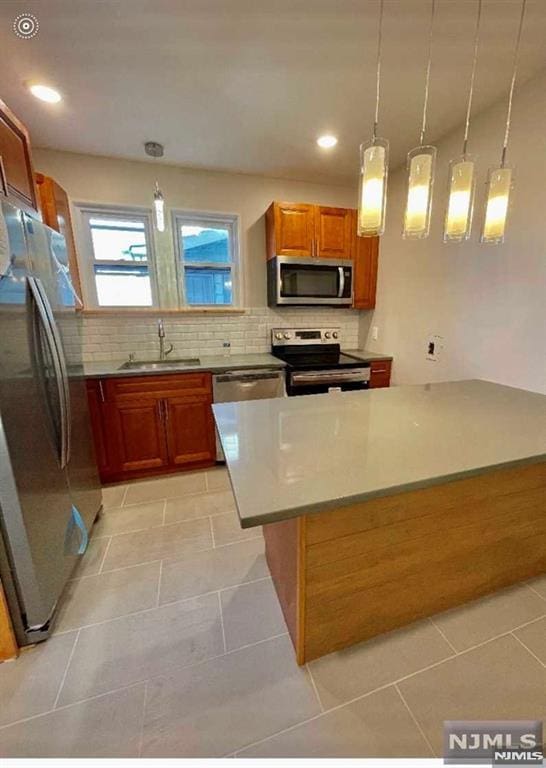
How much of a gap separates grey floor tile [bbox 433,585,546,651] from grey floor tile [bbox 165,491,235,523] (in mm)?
1332

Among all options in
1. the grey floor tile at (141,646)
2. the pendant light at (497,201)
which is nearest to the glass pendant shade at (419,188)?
the pendant light at (497,201)

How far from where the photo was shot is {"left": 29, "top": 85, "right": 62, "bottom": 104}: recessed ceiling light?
1.82m

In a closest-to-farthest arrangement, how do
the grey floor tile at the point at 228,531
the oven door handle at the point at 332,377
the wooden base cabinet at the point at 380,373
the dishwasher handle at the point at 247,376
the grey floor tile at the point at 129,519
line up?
the grey floor tile at the point at 228,531
the grey floor tile at the point at 129,519
the dishwasher handle at the point at 247,376
the oven door handle at the point at 332,377
the wooden base cabinet at the point at 380,373

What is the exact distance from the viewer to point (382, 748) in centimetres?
99

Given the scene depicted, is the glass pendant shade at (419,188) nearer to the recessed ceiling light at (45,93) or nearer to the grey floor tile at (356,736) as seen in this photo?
the grey floor tile at (356,736)

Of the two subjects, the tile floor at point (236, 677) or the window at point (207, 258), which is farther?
the window at point (207, 258)

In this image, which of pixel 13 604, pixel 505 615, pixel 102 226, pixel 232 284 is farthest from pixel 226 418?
pixel 102 226

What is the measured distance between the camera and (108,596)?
1568mm

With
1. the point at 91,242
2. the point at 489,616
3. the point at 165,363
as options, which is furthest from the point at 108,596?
the point at 91,242

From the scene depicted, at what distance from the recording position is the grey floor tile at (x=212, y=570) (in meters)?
Answer: 1.61

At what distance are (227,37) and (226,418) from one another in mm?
1855

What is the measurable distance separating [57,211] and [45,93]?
0.68m

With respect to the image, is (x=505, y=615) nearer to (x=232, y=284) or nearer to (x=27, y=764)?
(x=27, y=764)

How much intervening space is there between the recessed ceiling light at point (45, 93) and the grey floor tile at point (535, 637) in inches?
146
